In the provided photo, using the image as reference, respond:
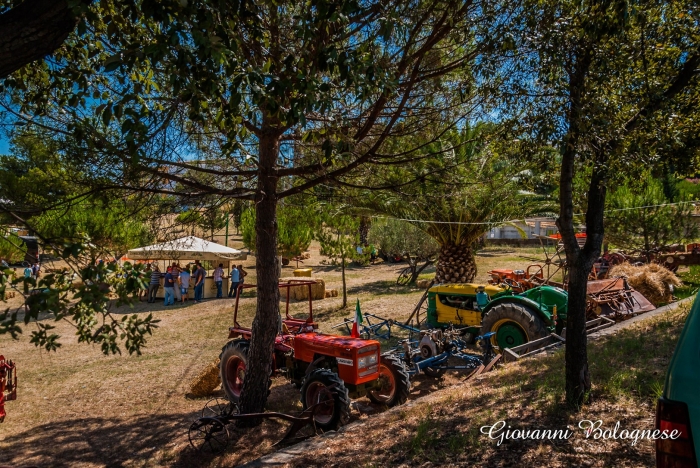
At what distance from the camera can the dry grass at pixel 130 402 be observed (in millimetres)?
6664

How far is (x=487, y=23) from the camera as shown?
6090 millimetres

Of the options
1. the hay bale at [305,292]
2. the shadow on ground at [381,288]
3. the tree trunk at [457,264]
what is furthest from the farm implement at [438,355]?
the hay bale at [305,292]

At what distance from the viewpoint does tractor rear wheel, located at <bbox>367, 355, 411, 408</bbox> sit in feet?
24.8

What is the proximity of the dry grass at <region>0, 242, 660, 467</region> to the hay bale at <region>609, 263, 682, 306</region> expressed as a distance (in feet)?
18.5

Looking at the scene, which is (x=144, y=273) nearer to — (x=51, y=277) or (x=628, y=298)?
(x=51, y=277)

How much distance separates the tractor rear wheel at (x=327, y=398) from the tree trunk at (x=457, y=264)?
34.3ft

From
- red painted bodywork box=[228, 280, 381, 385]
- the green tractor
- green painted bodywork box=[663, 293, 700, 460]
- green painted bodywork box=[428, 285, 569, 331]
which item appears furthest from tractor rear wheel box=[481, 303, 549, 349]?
green painted bodywork box=[663, 293, 700, 460]


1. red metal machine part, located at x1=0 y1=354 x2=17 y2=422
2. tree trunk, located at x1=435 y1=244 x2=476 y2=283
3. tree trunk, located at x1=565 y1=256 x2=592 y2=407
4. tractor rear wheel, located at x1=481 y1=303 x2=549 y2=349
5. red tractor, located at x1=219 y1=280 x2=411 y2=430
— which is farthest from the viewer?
tree trunk, located at x1=435 y1=244 x2=476 y2=283

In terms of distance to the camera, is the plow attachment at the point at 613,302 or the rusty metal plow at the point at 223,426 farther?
the plow attachment at the point at 613,302

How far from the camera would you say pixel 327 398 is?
683cm

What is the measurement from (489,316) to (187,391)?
5553 mm

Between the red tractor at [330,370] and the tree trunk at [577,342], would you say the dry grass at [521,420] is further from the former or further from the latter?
the red tractor at [330,370]

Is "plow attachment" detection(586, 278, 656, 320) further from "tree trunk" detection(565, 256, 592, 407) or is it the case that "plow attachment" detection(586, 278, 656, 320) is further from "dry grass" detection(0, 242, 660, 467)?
"tree trunk" detection(565, 256, 592, 407)

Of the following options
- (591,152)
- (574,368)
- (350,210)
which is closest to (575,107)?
(591,152)
